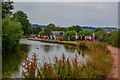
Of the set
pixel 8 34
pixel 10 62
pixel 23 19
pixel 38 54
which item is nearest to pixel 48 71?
pixel 10 62

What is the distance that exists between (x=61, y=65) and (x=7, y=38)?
15.6 metres

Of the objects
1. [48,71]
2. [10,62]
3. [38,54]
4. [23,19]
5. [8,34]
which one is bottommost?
[10,62]

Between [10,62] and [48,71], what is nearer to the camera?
[48,71]

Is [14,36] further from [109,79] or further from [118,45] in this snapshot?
[109,79]

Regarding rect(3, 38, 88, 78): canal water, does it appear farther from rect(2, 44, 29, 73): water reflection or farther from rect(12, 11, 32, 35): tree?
rect(12, 11, 32, 35): tree

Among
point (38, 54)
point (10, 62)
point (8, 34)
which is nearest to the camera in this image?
point (10, 62)

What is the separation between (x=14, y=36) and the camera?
66.8ft

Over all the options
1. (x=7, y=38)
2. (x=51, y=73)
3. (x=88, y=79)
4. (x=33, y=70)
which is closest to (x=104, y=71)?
(x=88, y=79)

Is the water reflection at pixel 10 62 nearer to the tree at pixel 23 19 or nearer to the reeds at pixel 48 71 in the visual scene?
the reeds at pixel 48 71

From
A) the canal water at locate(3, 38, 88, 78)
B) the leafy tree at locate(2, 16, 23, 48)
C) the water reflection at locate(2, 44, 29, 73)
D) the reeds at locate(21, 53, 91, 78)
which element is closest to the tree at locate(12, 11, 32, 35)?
the leafy tree at locate(2, 16, 23, 48)

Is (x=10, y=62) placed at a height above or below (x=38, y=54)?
below

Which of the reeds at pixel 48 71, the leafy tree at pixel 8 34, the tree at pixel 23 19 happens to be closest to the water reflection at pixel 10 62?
the reeds at pixel 48 71

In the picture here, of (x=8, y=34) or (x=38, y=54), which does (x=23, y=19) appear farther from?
(x=38, y=54)

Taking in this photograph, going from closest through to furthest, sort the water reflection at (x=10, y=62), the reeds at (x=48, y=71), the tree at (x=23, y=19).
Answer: the reeds at (x=48, y=71), the water reflection at (x=10, y=62), the tree at (x=23, y=19)
